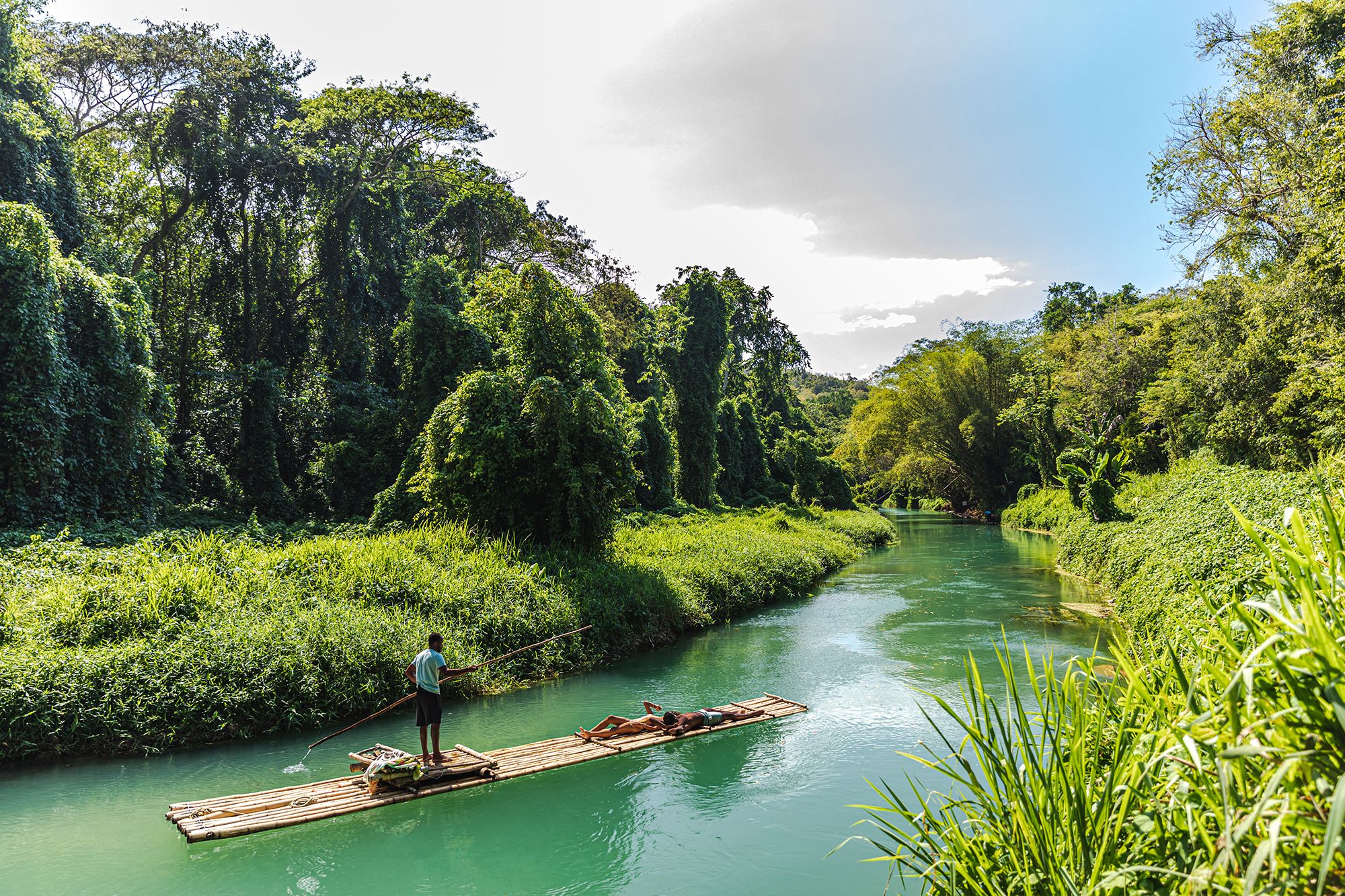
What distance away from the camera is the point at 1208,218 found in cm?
1591

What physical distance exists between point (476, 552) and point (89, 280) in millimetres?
9351

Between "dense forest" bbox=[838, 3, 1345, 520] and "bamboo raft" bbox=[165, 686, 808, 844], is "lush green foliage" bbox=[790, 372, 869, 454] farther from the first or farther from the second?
"bamboo raft" bbox=[165, 686, 808, 844]

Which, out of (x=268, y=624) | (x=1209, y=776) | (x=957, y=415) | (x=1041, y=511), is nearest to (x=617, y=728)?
(x=268, y=624)

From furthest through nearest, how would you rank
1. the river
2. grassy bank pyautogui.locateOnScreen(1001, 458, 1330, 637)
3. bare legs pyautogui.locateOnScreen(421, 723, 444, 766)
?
grassy bank pyautogui.locateOnScreen(1001, 458, 1330, 637)
bare legs pyautogui.locateOnScreen(421, 723, 444, 766)
the river

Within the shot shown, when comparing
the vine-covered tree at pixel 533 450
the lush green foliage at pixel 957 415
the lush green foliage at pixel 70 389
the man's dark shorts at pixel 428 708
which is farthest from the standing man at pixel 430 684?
the lush green foliage at pixel 957 415

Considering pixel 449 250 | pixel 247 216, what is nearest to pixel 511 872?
pixel 247 216

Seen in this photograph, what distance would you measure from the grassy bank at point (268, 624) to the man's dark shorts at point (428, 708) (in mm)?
2479

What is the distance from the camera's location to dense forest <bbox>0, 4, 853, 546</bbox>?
47.3ft

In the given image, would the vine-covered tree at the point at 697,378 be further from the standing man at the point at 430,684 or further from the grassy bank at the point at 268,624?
the standing man at the point at 430,684

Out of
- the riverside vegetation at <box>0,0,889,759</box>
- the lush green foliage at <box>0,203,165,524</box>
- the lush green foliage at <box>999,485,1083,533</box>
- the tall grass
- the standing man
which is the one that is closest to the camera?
the tall grass

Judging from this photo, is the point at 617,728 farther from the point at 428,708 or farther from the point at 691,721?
the point at 428,708

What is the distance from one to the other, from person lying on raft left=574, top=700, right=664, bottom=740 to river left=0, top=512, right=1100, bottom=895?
1.43 ft

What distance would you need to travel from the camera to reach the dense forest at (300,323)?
1442 cm

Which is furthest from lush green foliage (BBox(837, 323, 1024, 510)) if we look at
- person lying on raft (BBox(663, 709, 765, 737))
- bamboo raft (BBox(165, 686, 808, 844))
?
bamboo raft (BBox(165, 686, 808, 844))
